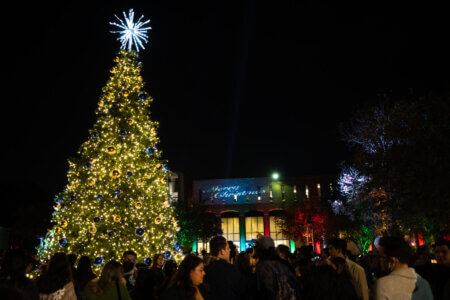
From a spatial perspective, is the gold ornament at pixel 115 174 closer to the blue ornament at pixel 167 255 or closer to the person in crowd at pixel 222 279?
the blue ornament at pixel 167 255

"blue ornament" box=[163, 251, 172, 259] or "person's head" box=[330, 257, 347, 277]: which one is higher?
"person's head" box=[330, 257, 347, 277]

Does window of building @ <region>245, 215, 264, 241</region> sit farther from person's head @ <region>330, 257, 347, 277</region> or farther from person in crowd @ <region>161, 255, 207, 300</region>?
person in crowd @ <region>161, 255, 207, 300</region>

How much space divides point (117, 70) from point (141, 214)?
625 cm

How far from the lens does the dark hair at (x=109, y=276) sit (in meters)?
5.16

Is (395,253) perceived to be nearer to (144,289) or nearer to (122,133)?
(144,289)

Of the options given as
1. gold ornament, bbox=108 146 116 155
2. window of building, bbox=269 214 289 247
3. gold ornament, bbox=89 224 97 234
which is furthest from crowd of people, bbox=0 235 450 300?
window of building, bbox=269 214 289 247

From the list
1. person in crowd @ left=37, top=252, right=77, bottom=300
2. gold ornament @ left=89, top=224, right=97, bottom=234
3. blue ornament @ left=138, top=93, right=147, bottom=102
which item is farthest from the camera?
blue ornament @ left=138, top=93, right=147, bottom=102

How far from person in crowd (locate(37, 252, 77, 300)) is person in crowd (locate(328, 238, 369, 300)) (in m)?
4.04

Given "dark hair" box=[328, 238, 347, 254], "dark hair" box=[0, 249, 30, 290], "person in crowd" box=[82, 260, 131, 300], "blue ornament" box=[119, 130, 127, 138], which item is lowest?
"person in crowd" box=[82, 260, 131, 300]

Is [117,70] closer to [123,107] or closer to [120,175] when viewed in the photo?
[123,107]

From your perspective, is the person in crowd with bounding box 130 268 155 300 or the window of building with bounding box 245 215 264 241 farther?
the window of building with bounding box 245 215 264 241

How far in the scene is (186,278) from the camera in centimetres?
417

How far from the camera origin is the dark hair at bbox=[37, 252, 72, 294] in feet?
16.6

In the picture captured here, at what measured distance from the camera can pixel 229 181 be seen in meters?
59.8
